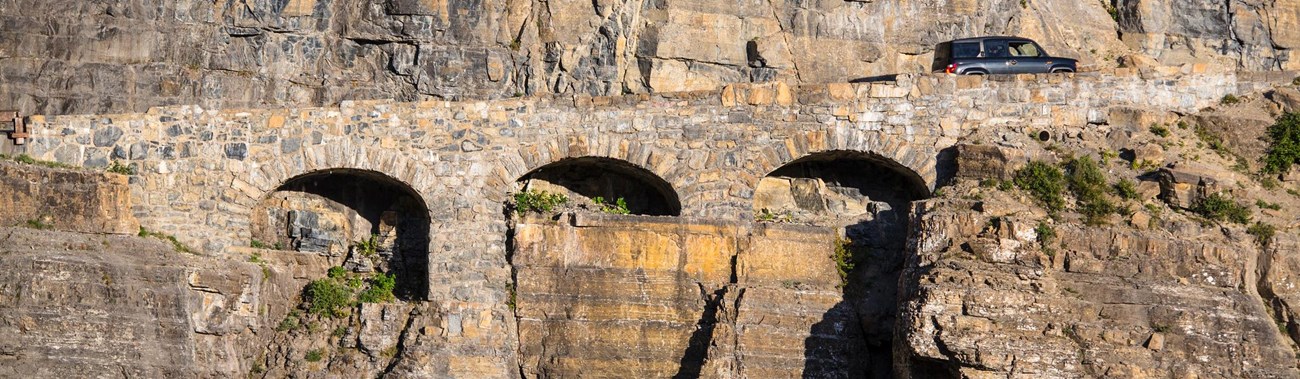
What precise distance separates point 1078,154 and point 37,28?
14996mm

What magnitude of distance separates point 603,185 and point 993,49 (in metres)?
6.13

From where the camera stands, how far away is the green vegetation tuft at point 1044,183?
32.7 m

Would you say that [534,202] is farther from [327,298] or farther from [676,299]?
[327,298]

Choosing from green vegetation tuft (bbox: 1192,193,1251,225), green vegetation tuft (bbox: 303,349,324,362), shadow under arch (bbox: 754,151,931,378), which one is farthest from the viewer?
green vegetation tuft (bbox: 1192,193,1251,225)

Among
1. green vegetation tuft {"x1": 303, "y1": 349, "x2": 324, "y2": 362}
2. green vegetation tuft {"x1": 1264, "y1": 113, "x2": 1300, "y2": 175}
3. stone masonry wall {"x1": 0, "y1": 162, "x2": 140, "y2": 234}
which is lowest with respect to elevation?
green vegetation tuft {"x1": 303, "y1": 349, "x2": 324, "y2": 362}

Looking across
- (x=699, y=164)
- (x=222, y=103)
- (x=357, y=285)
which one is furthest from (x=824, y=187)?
(x=222, y=103)

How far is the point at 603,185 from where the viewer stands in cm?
3444

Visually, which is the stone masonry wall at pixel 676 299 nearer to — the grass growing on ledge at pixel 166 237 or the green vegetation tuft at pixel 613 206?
the green vegetation tuft at pixel 613 206

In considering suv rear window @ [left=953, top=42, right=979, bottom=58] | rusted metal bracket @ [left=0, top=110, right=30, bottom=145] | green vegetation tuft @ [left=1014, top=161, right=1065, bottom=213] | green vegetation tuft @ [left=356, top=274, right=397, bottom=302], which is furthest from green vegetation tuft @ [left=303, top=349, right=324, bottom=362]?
suv rear window @ [left=953, top=42, right=979, bottom=58]

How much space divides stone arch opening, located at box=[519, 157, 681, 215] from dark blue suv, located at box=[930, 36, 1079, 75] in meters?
4.75

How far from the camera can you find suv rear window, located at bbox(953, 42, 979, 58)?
3569cm

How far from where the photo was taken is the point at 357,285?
3316 centimetres

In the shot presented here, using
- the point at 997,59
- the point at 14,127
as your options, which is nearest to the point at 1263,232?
the point at 997,59

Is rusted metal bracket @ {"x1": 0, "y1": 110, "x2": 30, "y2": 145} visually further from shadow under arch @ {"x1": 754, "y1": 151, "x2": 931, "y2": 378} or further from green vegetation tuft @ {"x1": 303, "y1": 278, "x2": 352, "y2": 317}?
shadow under arch @ {"x1": 754, "y1": 151, "x2": 931, "y2": 378}
